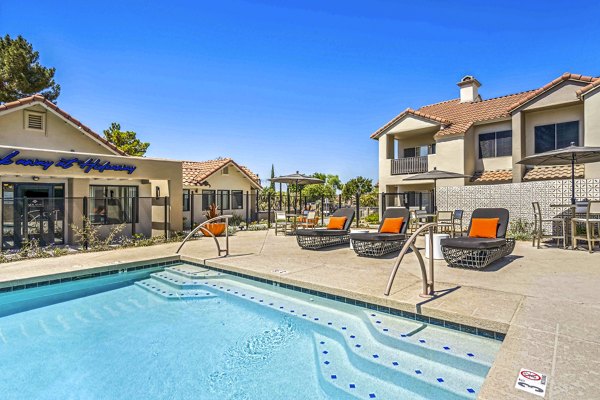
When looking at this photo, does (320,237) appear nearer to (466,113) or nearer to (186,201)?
(186,201)

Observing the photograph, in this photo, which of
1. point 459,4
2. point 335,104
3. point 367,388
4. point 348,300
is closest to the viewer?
point 367,388

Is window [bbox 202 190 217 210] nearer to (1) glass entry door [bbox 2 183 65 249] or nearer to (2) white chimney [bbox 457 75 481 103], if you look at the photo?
(1) glass entry door [bbox 2 183 65 249]

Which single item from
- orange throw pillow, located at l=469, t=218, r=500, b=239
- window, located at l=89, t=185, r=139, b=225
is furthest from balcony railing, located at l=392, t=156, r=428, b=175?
window, located at l=89, t=185, r=139, b=225

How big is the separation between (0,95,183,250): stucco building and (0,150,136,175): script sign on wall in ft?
0.07

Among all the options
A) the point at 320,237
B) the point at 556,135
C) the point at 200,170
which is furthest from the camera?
the point at 200,170

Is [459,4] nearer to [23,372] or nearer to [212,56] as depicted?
[212,56]

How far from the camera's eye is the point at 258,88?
18766 mm

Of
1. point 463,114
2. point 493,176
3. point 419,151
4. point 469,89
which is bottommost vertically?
point 493,176

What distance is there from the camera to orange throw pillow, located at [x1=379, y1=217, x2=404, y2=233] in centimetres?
934

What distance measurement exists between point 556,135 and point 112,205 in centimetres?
2001

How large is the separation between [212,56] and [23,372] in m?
13.1

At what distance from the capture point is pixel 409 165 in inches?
781

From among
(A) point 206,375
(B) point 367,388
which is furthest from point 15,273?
(B) point 367,388

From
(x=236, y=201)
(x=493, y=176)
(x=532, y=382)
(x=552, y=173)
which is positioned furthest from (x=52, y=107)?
(x=552, y=173)
